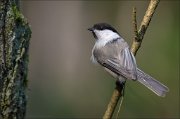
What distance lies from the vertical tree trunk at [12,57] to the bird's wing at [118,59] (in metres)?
0.52

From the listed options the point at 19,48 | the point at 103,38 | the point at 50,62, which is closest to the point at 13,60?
the point at 19,48

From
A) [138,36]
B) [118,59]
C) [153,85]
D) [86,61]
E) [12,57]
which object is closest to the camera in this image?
[138,36]

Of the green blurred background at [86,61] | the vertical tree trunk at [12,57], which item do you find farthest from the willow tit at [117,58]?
the green blurred background at [86,61]

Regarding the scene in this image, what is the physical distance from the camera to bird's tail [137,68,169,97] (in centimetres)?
322

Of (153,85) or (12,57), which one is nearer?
(12,57)

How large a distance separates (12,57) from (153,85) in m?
0.76

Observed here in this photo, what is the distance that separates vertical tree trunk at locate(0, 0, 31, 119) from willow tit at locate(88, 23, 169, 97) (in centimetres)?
53

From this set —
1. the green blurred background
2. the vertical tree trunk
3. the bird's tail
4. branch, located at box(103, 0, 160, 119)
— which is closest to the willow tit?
the bird's tail

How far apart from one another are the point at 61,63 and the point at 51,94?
1.06 metres

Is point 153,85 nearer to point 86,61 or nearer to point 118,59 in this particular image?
point 118,59

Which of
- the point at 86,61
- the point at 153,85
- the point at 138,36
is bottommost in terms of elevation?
the point at 86,61

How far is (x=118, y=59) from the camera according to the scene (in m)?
3.52

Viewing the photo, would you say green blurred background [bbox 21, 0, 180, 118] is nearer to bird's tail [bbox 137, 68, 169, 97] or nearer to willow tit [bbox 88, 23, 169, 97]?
willow tit [bbox 88, 23, 169, 97]

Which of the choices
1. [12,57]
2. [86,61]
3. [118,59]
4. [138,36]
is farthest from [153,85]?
[86,61]
